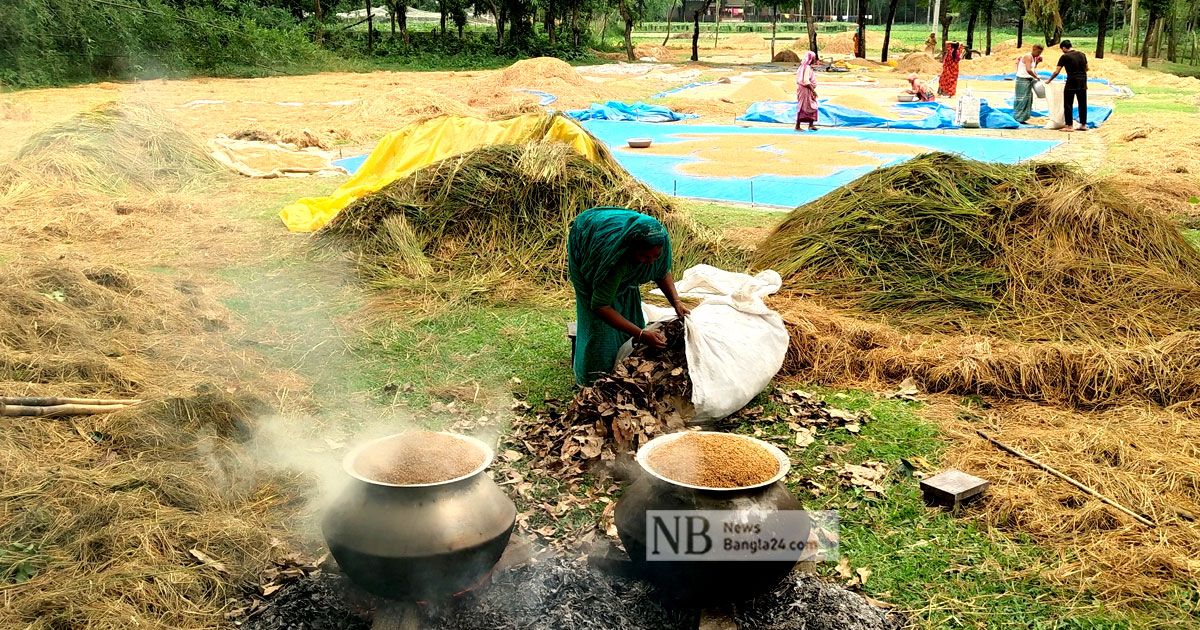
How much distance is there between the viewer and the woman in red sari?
63.9 feet

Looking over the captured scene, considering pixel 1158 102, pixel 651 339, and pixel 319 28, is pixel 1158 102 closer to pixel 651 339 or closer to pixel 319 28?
pixel 651 339

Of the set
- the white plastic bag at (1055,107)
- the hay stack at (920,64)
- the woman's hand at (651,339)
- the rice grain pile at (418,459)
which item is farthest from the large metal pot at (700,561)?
the hay stack at (920,64)

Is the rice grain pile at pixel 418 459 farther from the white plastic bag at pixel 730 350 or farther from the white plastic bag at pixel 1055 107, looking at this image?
the white plastic bag at pixel 1055 107

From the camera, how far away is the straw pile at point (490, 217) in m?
6.48

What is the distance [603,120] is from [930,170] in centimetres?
1156

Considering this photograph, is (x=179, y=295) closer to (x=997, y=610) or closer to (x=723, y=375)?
(x=723, y=375)

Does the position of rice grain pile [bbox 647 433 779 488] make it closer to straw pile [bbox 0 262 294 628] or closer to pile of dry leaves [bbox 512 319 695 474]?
pile of dry leaves [bbox 512 319 695 474]

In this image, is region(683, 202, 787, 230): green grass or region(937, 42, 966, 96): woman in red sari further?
region(937, 42, 966, 96): woman in red sari

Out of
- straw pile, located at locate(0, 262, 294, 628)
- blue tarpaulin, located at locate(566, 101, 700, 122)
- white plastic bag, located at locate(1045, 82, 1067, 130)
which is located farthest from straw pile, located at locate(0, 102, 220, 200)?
white plastic bag, located at locate(1045, 82, 1067, 130)

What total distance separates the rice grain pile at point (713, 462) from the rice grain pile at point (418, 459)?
→ 58 cm

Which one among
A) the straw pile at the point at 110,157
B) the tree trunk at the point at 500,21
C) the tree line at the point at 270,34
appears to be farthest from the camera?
the tree trunk at the point at 500,21

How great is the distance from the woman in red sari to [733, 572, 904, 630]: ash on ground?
1888 centimetres

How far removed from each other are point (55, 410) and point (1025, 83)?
16150mm

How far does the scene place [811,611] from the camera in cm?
272
